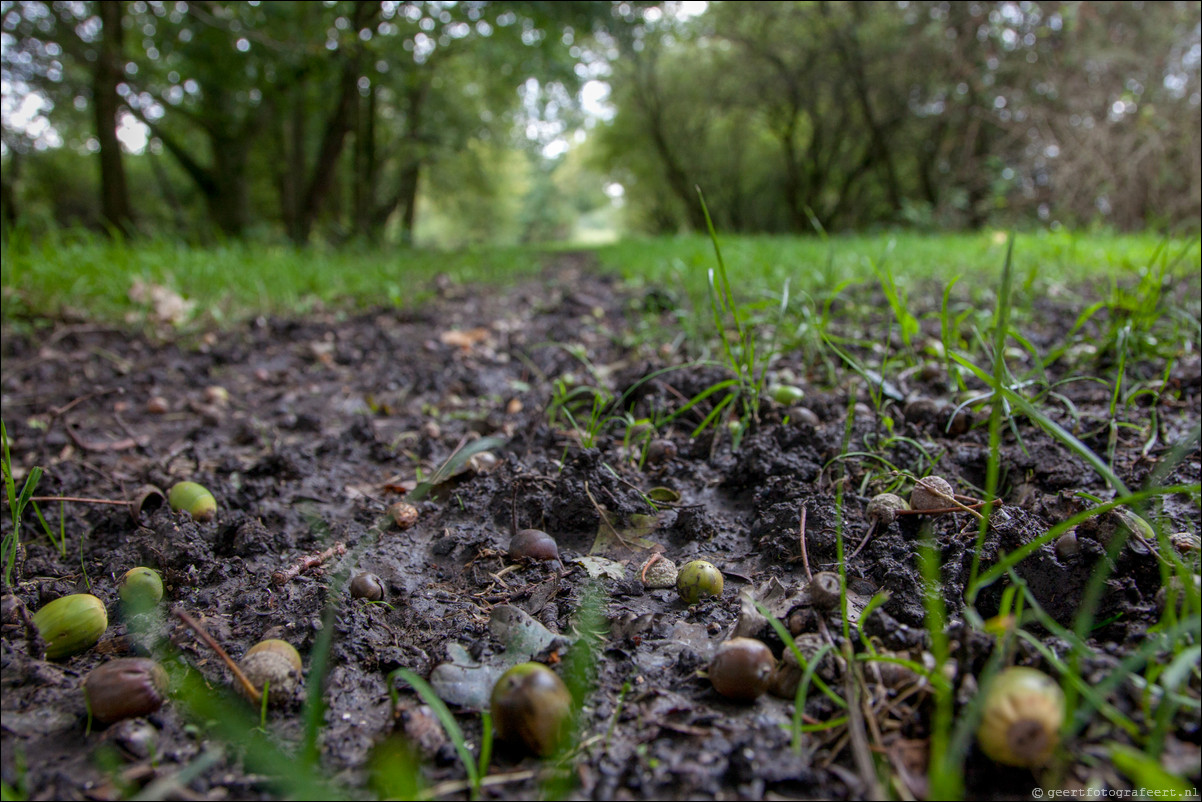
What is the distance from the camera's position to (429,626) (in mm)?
1160

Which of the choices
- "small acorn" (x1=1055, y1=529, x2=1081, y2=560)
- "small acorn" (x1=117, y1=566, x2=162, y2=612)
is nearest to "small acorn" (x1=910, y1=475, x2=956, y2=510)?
"small acorn" (x1=1055, y1=529, x2=1081, y2=560)

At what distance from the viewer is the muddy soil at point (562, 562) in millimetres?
836

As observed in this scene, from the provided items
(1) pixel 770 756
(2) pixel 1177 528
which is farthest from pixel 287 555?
(2) pixel 1177 528

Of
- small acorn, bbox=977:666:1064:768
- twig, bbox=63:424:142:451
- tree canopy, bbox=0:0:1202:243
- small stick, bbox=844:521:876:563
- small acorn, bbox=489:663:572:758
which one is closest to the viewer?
small acorn, bbox=977:666:1064:768

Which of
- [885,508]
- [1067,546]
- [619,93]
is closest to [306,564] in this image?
[885,508]

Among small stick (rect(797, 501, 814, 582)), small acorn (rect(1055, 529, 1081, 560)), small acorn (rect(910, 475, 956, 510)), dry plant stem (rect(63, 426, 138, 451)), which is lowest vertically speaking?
dry plant stem (rect(63, 426, 138, 451))

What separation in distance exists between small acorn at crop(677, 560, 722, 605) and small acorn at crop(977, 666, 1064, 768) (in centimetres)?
50

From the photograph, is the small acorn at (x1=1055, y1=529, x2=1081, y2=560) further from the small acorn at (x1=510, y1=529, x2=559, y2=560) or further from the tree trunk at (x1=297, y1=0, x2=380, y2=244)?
the tree trunk at (x1=297, y1=0, x2=380, y2=244)

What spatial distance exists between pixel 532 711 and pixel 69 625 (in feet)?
2.63

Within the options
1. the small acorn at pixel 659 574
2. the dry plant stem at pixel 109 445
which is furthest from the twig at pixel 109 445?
the small acorn at pixel 659 574

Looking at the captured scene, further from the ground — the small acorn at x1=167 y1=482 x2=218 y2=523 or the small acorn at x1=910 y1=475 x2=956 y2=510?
the small acorn at x1=910 y1=475 x2=956 y2=510

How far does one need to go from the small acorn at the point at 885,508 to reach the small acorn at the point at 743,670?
0.48 metres

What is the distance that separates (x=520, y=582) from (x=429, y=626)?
199mm

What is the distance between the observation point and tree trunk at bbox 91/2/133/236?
769cm
